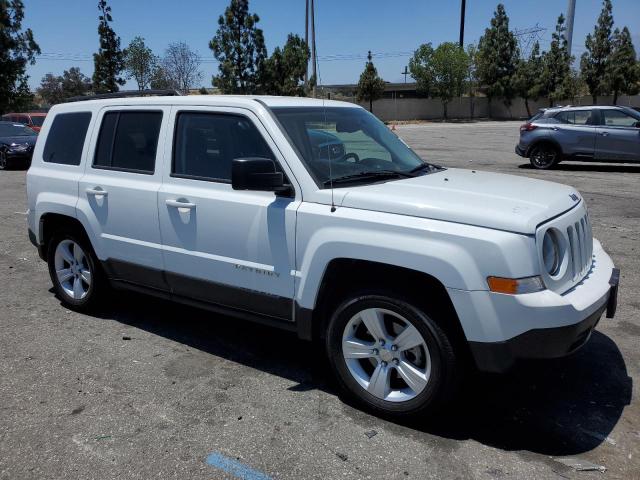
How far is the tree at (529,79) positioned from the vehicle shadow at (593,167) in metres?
45.2

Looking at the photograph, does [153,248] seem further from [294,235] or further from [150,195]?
[294,235]

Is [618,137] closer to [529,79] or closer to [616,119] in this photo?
[616,119]

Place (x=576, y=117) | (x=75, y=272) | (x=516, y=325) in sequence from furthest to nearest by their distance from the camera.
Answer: (x=576, y=117), (x=75, y=272), (x=516, y=325)

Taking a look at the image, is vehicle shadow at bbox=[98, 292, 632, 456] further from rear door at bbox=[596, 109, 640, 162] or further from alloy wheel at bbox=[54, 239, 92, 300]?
rear door at bbox=[596, 109, 640, 162]

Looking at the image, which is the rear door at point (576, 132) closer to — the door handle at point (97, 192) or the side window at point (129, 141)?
the side window at point (129, 141)

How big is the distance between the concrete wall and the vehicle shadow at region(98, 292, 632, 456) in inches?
2191

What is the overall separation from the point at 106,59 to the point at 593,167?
3973 centimetres

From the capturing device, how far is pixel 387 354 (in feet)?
11.4

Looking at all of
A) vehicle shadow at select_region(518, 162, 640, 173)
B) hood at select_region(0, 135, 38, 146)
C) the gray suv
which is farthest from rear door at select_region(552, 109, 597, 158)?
hood at select_region(0, 135, 38, 146)

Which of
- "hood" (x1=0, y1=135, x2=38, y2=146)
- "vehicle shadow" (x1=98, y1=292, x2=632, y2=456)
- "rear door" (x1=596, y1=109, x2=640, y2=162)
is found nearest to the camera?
"vehicle shadow" (x1=98, y1=292, x2=632, y2=456)

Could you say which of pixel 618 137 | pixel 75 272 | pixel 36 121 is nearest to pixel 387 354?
pixel 75 272

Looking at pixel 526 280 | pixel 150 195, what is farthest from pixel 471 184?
pixel 150 195

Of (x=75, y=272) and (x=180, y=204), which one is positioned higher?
(x=180, y=204)

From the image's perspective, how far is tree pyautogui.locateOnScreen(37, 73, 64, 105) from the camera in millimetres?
81750
